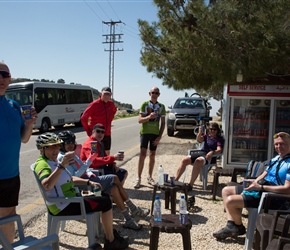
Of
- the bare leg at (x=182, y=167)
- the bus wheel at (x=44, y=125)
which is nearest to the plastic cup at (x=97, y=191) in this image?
the bare leg at (x=182, y=167)

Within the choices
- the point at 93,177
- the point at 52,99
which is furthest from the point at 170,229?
the point at 52,99

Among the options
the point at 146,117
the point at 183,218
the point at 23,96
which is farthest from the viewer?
the point at 23,96

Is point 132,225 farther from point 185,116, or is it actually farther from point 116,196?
point 185,116

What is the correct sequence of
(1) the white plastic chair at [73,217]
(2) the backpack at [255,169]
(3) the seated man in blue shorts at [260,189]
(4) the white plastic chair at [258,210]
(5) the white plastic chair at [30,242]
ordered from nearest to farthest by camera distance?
1. (5) the white plastic chair at [30,242]
2. (1) the white plastic chair at [73,217]
3. (4) the white plastic chair at [258,210]
4. (3) the seated man in blue shorts at [260,189]
5. (2) the backpack at [255,169]

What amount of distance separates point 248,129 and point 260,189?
3.88 metres

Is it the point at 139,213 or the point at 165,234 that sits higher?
the point at 139,213

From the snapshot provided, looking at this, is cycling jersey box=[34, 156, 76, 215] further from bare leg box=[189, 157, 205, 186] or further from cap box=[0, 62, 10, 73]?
bare leg box=[189, 157, 205, 186]

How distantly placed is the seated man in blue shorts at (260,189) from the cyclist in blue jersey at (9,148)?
95.4 inches

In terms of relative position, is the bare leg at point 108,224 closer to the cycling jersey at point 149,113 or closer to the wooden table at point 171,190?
the wooden table at point 171,190

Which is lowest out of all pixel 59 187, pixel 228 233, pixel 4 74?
pixel 228 233

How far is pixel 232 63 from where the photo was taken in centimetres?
558

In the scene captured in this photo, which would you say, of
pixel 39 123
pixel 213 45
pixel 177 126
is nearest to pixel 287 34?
pixel 213 45

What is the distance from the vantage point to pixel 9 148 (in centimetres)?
281

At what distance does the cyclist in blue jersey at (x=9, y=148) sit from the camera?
9.11ft
